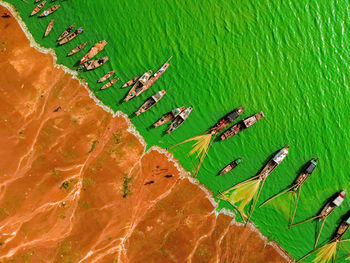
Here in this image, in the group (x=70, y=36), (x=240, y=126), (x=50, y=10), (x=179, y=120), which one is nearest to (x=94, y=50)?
(x=70, y=36)

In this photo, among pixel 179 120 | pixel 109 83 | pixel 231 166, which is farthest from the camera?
pixel 109 83

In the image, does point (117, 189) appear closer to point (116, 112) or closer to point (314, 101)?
point (116, 112)

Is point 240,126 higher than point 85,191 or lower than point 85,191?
lower

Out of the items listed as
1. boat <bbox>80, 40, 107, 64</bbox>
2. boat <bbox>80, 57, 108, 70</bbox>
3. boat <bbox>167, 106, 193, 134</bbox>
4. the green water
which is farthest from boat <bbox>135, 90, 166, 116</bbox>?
boat <bbox>80, 40, 107, 64</bbox>

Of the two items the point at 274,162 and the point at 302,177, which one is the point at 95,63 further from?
the point at 302,177

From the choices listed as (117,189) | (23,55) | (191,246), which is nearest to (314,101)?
(191,246)

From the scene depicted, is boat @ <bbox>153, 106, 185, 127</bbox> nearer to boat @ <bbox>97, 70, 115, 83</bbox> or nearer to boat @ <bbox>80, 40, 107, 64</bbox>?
boat @ <bbox>97, 70, 115, 83</bbox>

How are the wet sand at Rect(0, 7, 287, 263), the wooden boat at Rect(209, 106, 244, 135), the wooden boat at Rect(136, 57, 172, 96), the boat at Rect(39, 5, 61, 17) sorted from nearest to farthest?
the wet sand at Rect(0, 7, 287, 263), the wooden boat at Rect(209, 106, 244, 135), the wooden boat at Rect(136, 57, 172, 96), the boat at Rect(39, 5, 61, 17)
